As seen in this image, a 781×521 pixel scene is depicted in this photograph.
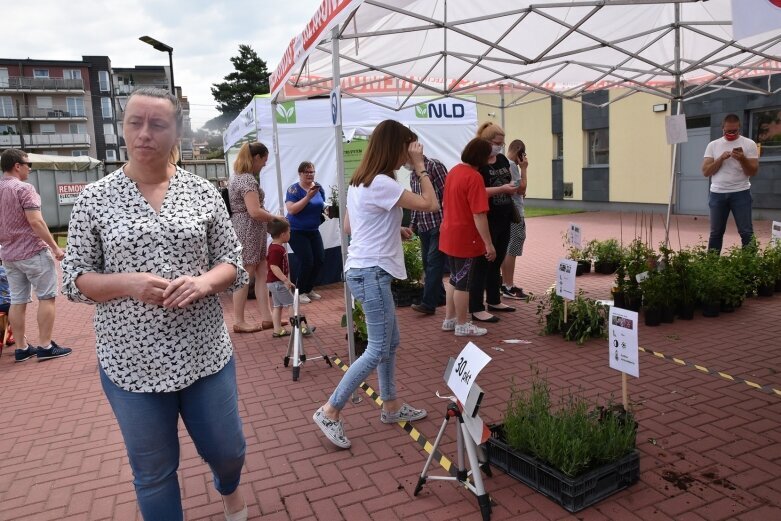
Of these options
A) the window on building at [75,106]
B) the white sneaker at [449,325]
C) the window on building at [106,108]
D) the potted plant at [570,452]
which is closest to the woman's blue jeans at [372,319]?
the potted plant at [570,452]

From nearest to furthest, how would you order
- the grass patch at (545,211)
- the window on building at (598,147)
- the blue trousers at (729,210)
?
the blue trousers at (729,210) → the window on building at (598,147) → the grass patch at (545,211)

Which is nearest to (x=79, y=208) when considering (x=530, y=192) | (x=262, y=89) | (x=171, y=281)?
(x=171, y=281)

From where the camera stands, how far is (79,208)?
6.69ft

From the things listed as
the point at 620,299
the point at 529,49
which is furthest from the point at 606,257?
the point at 529,49

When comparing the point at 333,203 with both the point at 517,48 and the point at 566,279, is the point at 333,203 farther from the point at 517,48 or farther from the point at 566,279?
the point at 566,279

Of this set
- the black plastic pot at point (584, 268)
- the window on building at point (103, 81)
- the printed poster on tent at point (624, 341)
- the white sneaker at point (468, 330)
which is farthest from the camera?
the window on building at point (103, 81)

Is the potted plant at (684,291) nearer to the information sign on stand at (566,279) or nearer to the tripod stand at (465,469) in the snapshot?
the information sign on stand at (566,279)

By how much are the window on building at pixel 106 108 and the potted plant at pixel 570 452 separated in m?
80.6

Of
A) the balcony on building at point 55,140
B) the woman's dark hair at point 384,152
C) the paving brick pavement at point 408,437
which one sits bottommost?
the paving brick pavement at point 408,437

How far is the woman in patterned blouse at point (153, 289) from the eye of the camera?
6.68 ft

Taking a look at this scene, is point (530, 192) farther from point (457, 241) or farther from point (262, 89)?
point (262, 89)

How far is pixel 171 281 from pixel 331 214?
6.61 metres

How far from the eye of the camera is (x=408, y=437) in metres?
3.74

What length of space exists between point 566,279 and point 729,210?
12.9 feet
